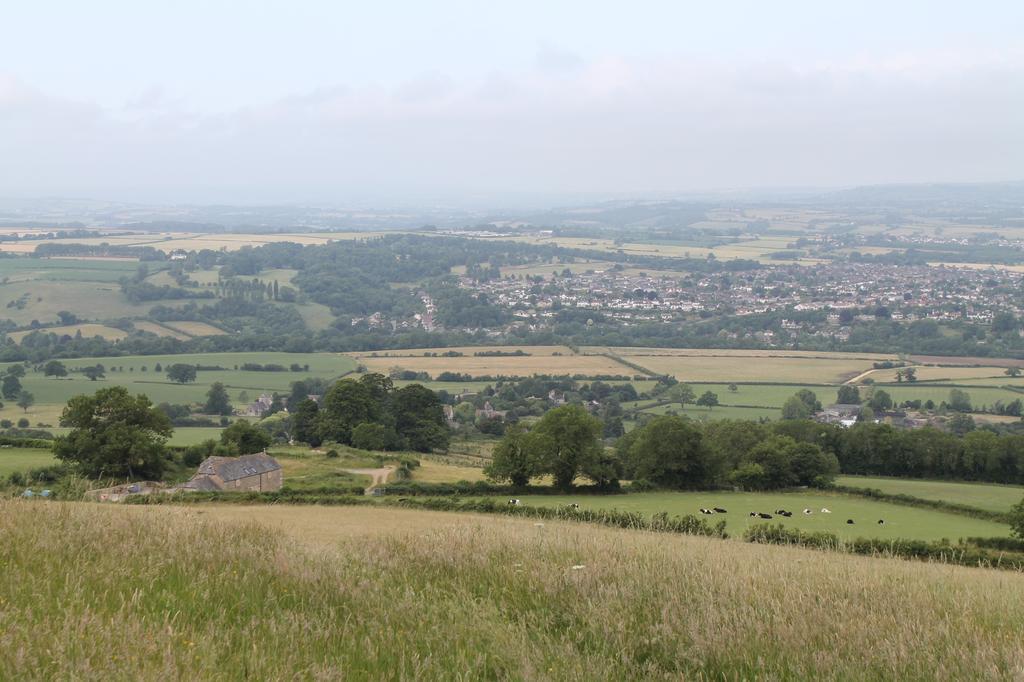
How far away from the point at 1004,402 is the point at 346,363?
153ft

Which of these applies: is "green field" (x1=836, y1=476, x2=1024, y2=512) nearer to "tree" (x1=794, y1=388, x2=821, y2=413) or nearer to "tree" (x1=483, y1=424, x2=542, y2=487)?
"tree" (x1=483, y1=424, x2=542, y2=487)

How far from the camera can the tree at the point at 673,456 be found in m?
31.8

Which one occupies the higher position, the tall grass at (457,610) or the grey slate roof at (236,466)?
the tall grass at (457,610)

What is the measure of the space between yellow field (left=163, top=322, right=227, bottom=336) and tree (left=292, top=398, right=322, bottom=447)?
1922 inches

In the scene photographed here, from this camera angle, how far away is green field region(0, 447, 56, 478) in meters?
28.4

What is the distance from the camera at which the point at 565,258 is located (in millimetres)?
157625

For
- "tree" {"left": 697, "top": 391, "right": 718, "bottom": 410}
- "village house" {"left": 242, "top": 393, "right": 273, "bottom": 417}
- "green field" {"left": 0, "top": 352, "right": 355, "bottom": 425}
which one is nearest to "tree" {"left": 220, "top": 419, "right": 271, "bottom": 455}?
"green field" {"left": 0, "top": 352, "right": 355, "bottom": 425}

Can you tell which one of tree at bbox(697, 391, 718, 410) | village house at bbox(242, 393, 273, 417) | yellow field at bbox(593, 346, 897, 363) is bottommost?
yellow field at bbox(593, 346, 897, 363)

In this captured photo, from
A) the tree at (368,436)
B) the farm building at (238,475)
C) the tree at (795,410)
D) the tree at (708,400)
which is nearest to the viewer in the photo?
the farm building at (238,475)

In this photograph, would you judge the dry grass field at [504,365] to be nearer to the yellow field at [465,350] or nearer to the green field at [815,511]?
the yellow field at [465,350]

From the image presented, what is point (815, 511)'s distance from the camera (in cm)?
2769

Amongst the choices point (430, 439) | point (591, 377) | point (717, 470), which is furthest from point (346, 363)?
point (717, 470)

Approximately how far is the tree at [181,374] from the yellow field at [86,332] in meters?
24.2

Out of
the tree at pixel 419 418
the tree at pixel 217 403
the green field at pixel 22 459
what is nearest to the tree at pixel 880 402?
the tree at pixel 419 418
